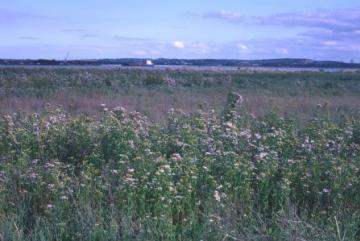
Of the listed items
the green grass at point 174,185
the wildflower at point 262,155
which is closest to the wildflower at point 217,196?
the green grass at point 174,185

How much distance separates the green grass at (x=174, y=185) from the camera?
20.3 feet

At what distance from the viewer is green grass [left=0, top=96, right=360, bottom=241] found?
6195 millimetres

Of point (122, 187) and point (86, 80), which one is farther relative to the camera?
point (86, 80)

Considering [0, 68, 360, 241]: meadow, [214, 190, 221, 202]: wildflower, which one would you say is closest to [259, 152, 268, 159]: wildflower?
[0, 68, 360, 241]: meadow

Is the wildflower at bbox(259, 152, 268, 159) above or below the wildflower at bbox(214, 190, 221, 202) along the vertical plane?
above

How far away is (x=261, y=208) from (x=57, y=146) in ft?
11.9

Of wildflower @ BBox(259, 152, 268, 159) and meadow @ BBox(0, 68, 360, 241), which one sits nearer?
meadow @ BBox(0, 68, 360, 241)

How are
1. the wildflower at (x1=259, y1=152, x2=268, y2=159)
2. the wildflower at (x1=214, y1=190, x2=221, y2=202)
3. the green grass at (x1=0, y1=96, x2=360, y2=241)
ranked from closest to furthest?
the green grass at (x1=0, y1=96, x2=360, y2=241) → the wildflower at (x1=214, y1=190, x2=221, y2=202) → the wildflower at (x1=259, y1=152, x2=268, y2=159)

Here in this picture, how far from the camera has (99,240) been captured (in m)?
5.98

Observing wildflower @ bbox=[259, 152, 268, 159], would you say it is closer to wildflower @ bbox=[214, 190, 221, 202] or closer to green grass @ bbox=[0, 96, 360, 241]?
green grass @ bbox=[0, 96, 360, 241]

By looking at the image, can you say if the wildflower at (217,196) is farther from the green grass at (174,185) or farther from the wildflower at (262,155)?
the wildflower at (262,155)

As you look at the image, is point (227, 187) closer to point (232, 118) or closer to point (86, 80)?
point (232, 118)

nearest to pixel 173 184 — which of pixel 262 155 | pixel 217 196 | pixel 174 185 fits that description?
pixel 174 185

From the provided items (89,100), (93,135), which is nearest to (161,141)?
(93,135)
